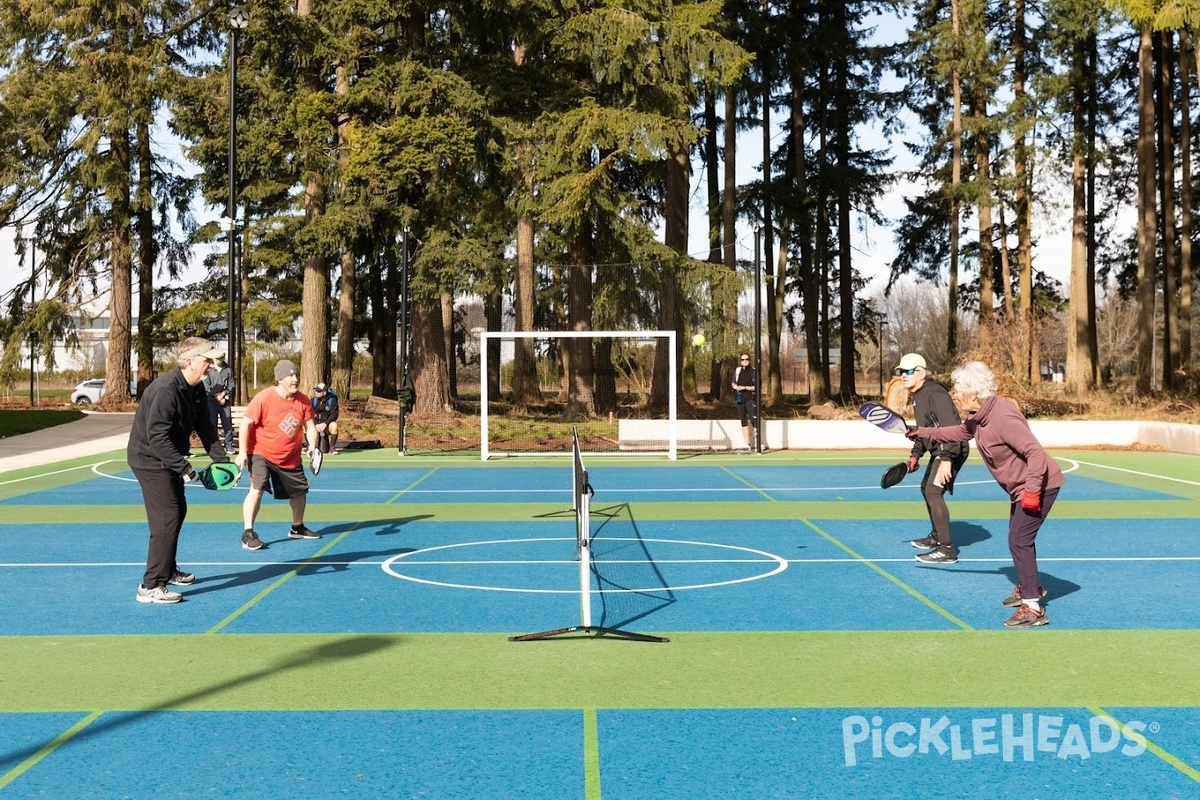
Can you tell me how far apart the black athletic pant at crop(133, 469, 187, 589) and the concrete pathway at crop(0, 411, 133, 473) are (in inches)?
525

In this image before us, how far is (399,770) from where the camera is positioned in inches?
204

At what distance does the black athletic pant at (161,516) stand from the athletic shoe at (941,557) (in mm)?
6562

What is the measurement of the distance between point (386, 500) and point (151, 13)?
3005 centimetres

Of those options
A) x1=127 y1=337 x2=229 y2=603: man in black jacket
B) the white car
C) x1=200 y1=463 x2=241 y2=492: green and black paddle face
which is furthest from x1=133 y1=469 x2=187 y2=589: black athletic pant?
the white car

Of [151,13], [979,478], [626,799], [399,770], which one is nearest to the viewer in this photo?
[626,799]

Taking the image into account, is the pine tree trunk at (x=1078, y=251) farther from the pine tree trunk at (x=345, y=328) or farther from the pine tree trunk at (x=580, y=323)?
the pine tree trunk at (x=345, y=328)

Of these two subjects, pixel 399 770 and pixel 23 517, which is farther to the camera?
pixel 23 517

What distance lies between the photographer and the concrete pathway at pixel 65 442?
22844mm

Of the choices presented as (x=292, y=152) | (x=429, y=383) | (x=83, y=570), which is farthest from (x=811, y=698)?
(x=292, y=152)

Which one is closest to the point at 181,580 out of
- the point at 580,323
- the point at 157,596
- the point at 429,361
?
the point at 157,596

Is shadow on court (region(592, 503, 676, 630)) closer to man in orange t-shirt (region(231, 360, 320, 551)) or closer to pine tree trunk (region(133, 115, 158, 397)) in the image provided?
man in orange t-shirt (region(231, 360, 320, 551))

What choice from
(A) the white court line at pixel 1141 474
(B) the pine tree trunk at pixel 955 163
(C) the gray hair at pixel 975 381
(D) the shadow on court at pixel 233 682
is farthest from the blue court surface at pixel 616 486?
(B) the pine tree trunk at pixel 955 163

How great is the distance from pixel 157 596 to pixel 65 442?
20.1 meters

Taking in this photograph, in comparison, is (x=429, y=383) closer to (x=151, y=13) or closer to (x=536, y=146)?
(x=536, y=146)
